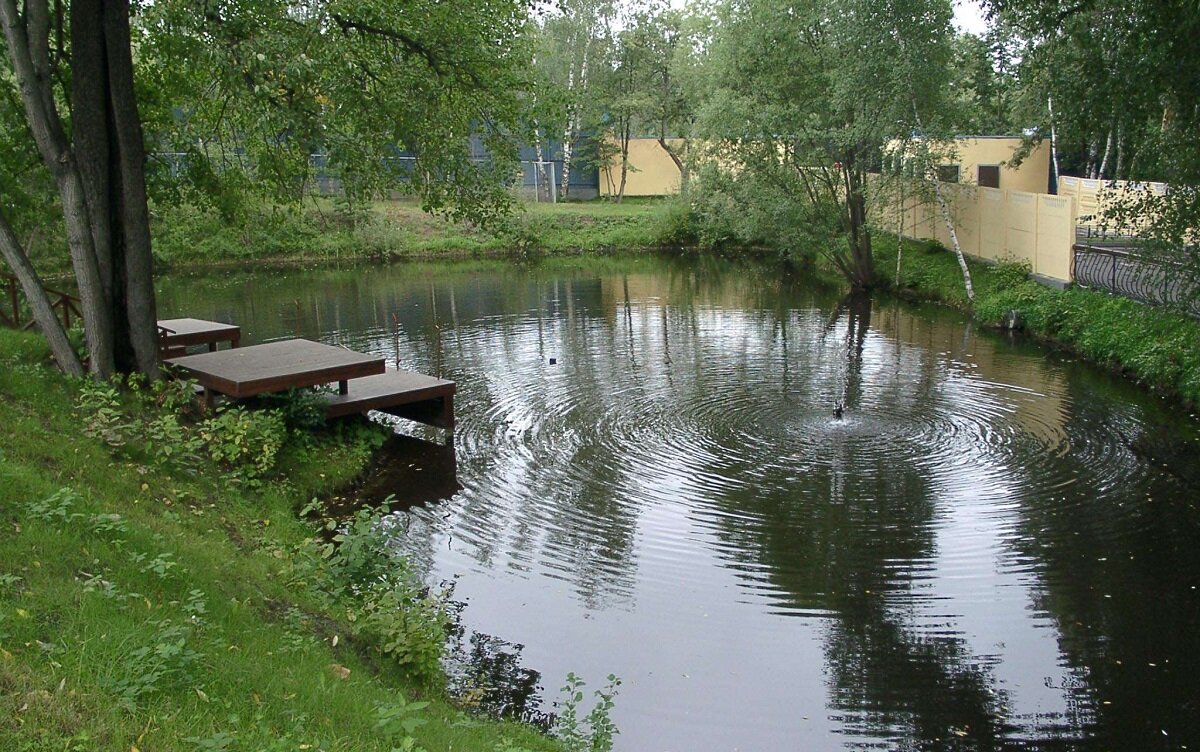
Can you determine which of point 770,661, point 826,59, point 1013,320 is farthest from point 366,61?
point 826,59

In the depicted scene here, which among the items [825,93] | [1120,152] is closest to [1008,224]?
[825,93]

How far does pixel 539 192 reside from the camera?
5212cm

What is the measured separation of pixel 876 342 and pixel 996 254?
800 centimetres

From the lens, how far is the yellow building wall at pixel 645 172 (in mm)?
55031

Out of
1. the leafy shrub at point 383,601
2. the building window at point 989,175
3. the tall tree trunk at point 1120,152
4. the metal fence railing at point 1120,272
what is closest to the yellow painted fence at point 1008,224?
the metal fence railing at point 1120,272

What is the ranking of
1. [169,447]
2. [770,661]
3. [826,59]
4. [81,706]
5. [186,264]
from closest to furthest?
[81,706] < [770,661] < [169,447] < [826,59] < [186,264]

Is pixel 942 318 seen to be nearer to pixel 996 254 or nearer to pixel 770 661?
pixel 996 254

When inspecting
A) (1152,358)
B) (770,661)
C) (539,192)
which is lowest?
(770,661)

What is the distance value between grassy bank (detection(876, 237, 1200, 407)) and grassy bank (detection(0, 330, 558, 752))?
1266cm

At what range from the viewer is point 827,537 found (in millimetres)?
11680

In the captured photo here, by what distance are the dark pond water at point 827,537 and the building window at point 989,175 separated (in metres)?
22.0

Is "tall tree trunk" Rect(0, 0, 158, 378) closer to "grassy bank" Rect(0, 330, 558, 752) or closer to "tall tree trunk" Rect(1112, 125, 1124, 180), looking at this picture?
"grassy bank" Rect(0, 330, 558, 752)

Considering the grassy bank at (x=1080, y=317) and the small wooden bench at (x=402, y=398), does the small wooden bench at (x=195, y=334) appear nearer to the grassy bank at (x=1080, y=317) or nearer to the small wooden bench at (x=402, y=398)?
the small wooden bench at (x=402, y=398)

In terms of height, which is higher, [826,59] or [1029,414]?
[826,59]
